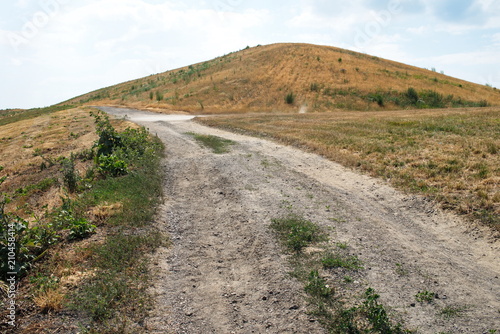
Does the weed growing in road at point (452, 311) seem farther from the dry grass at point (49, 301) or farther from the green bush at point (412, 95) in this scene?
the green bush at point (412, 95)

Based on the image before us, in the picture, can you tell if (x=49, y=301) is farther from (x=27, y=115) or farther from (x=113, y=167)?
(x=27, y=115)

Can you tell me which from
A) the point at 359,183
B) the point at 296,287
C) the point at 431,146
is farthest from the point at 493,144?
the point at 296,287

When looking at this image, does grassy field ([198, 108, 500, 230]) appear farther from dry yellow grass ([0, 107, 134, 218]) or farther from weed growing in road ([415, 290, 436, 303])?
dry yellow grass ([0, 107, 134, 218])

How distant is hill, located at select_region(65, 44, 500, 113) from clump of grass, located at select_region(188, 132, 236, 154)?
23.7 meters

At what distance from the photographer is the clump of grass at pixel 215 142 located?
51.4ft

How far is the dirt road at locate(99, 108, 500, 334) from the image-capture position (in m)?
4.54

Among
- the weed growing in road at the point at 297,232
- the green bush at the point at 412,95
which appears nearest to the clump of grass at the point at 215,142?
the weed growing in road at the point at 297,232

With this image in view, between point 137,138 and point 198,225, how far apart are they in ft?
28.7

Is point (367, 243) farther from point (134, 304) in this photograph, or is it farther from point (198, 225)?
point (134, 304)

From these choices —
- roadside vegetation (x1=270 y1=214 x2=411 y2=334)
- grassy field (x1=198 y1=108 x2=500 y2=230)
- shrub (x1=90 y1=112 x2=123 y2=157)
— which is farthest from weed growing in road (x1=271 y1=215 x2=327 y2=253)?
shrub (x1=90 y1=112 x2=123 y2=157)

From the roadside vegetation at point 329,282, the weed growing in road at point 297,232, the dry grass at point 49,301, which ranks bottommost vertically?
the roadside vegetation at point 329,282

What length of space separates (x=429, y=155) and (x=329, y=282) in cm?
878

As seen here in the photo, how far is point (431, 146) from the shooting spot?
43.6ft

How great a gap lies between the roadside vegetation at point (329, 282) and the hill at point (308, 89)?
35.8 m
